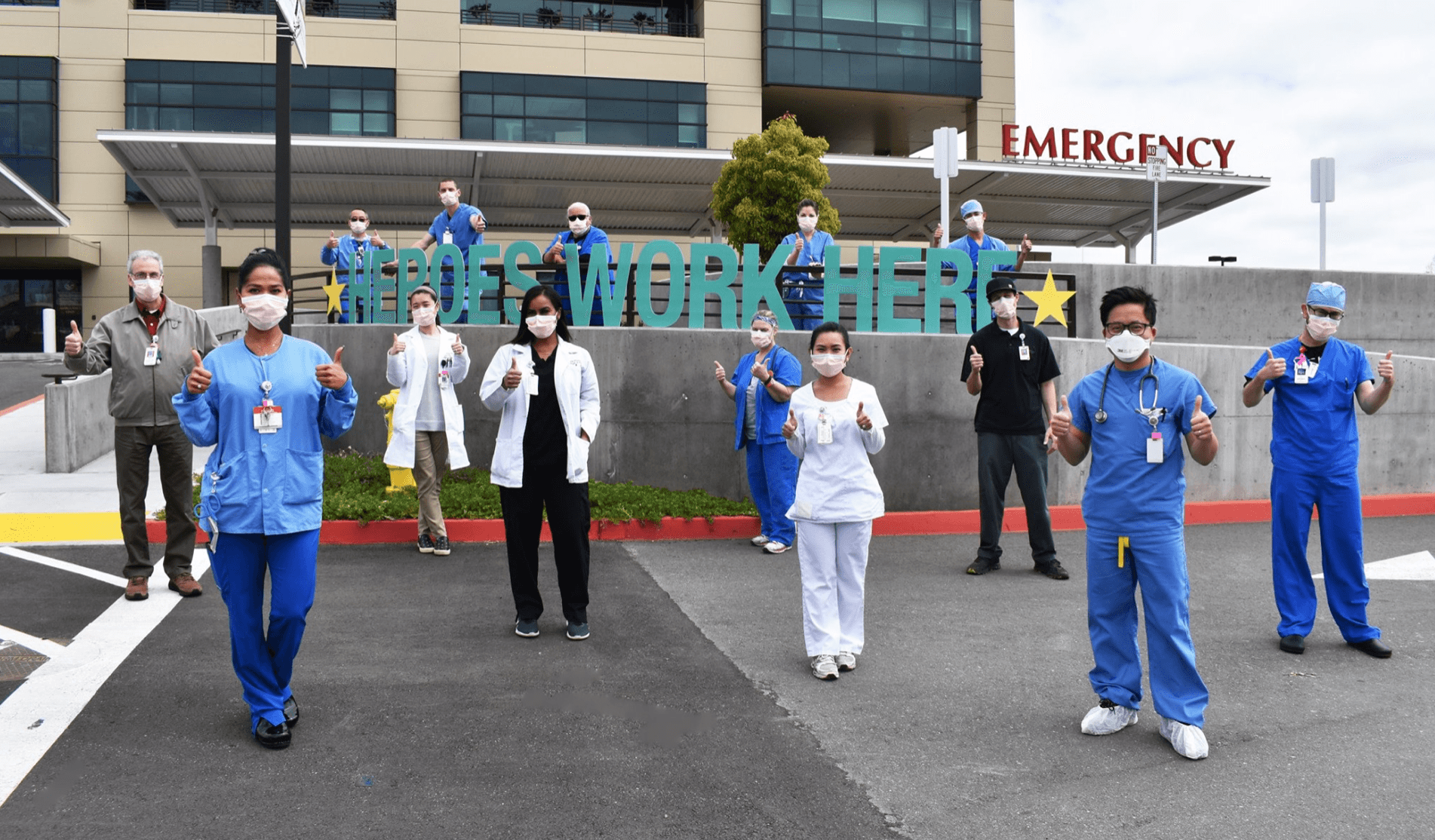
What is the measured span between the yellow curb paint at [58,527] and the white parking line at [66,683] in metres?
2.41

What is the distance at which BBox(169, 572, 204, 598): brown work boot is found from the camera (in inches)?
284

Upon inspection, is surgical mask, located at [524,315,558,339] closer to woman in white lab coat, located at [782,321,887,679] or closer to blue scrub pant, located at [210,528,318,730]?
woman in white lab coat, located at [782,321,887,679]

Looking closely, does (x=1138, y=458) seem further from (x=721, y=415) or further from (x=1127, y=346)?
(x=721, y=415)

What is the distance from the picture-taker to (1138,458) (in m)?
4.76

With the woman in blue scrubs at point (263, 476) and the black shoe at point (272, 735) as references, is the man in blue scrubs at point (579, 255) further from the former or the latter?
the black shoe at point (272, 735)

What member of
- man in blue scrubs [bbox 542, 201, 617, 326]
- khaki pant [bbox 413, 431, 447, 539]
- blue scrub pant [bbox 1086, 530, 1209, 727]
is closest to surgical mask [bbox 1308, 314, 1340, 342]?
blue scrub pant [bbox 1086, 530, 1209, 727]

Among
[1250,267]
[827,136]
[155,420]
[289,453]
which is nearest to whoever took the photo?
[289,453]

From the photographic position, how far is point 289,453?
15.2 feet

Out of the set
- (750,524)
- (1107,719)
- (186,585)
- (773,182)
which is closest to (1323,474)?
(1107,719)

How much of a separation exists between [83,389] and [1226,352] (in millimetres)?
13167

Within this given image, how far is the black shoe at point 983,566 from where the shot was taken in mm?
8578

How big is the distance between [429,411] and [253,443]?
171 inches

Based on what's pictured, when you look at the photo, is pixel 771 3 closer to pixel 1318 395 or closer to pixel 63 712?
pixel 1318 395

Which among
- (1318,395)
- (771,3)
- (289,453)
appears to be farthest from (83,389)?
(771,3)
